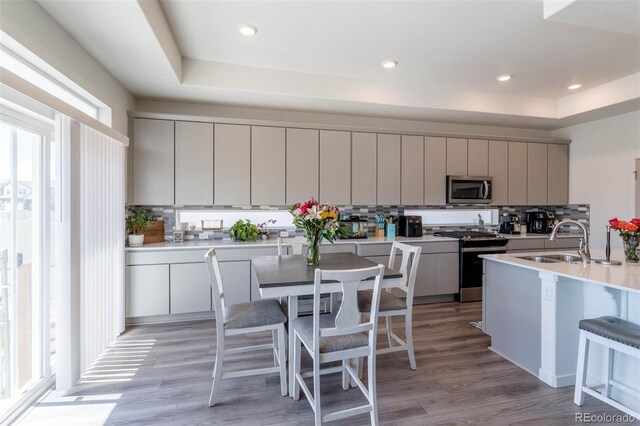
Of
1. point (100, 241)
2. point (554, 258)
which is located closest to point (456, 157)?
point (554, 258)

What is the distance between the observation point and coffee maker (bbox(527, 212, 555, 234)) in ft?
16.2

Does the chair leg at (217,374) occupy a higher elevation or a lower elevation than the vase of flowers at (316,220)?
lower

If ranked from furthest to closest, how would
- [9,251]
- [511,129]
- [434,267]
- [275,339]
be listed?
1. [511,129]
2. [434,267]
3. [275,339]
4. [9,251]

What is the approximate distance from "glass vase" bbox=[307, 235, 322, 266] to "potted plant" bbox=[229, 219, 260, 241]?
1579mm

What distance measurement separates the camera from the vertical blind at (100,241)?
237cm

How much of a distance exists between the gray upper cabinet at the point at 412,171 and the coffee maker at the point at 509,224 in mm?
1512

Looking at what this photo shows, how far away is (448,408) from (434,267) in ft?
7.30

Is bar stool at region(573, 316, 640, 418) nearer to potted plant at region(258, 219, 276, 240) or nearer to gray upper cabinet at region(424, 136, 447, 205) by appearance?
gray upper cabinet at region(424, 136, 447, 205)

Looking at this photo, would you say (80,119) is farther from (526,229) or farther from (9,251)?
(526,229)

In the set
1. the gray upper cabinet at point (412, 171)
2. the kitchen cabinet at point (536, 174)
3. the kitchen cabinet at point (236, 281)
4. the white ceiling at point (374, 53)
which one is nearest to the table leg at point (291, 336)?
the kitchen cabinet at point (236, 281)

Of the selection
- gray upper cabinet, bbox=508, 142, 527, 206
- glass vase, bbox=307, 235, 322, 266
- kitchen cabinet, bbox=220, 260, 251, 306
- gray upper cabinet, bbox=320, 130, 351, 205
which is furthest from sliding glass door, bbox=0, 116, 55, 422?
gray upper cabinet, bbox=508, 142, 527, 206

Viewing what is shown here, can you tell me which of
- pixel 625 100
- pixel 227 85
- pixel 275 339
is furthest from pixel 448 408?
A: pixel 625 100

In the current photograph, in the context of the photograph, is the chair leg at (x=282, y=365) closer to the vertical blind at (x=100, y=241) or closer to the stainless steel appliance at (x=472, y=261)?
the vertical blind at (x=100, y=241)

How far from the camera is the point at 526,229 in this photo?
16.7 ft
